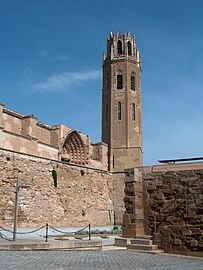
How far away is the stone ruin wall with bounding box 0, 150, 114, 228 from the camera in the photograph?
708 inches

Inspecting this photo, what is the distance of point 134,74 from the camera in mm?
36000

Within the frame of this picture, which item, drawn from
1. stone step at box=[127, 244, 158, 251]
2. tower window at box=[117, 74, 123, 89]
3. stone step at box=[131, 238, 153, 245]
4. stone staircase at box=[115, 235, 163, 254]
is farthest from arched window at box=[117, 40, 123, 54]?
stone step at box=[127, 244, 158, 251]

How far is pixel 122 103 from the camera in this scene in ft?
113

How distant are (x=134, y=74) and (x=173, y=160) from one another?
90.7ft

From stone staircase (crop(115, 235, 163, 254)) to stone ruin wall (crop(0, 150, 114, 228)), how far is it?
9408 mm

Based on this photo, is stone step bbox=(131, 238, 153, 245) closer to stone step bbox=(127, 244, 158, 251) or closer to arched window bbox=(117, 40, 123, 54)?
stone step bbox=(127, 244, 158, 251)

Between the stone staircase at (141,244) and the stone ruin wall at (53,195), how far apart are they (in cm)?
941

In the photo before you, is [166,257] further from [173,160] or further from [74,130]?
[74,130]

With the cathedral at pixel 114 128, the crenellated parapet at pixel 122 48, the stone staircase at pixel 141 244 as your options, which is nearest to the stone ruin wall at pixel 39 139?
the cathedral at pixel 114 128

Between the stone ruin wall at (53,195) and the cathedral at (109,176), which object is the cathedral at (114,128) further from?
the stone ruin wall at (53,195)

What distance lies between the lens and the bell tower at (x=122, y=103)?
33.3 metres

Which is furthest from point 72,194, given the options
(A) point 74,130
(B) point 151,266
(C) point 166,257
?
(B) point 151,266

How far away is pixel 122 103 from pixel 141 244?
26.1 meters

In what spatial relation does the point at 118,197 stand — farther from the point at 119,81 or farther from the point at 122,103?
the point at 119,81
